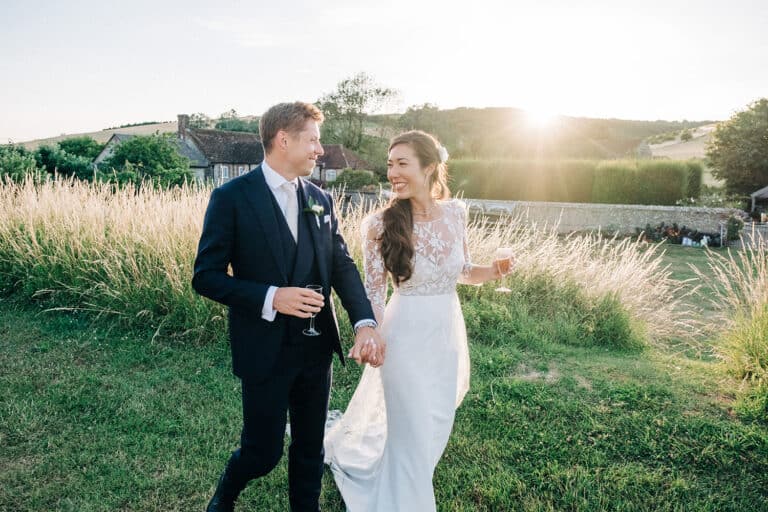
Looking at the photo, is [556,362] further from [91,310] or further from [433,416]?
[91,310]

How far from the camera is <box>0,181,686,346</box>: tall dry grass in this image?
6.13m

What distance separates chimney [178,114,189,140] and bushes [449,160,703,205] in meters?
29.2

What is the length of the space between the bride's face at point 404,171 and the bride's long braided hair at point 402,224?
37 mm

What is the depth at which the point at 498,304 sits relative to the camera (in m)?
6.98

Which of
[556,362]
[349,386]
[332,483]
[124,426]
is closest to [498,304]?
[556,362]

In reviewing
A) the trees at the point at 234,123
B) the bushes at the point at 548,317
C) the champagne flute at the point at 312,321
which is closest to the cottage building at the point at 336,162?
the trees at the point at 234,123

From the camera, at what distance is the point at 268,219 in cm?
238

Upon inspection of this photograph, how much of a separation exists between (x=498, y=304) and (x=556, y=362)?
148 centimetres

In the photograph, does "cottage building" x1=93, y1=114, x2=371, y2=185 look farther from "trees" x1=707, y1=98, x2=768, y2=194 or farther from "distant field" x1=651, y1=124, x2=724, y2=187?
"distant field" x1=651, y1=124, x2=724, y2=187

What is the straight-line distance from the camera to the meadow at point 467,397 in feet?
11.0

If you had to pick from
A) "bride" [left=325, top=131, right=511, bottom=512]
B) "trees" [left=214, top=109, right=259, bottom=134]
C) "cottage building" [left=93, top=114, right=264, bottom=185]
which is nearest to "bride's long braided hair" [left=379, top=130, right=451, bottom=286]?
"bride" [left=325, top=131, right=511, bottom=512]

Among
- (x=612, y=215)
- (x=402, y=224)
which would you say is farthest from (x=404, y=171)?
(x=612, y=215)

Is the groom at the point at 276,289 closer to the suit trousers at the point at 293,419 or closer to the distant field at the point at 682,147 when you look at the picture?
the suit trousers at the point at 293,419

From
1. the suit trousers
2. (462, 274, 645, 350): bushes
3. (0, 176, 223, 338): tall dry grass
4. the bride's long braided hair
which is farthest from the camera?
(462, 274, 645, 350): bushes
